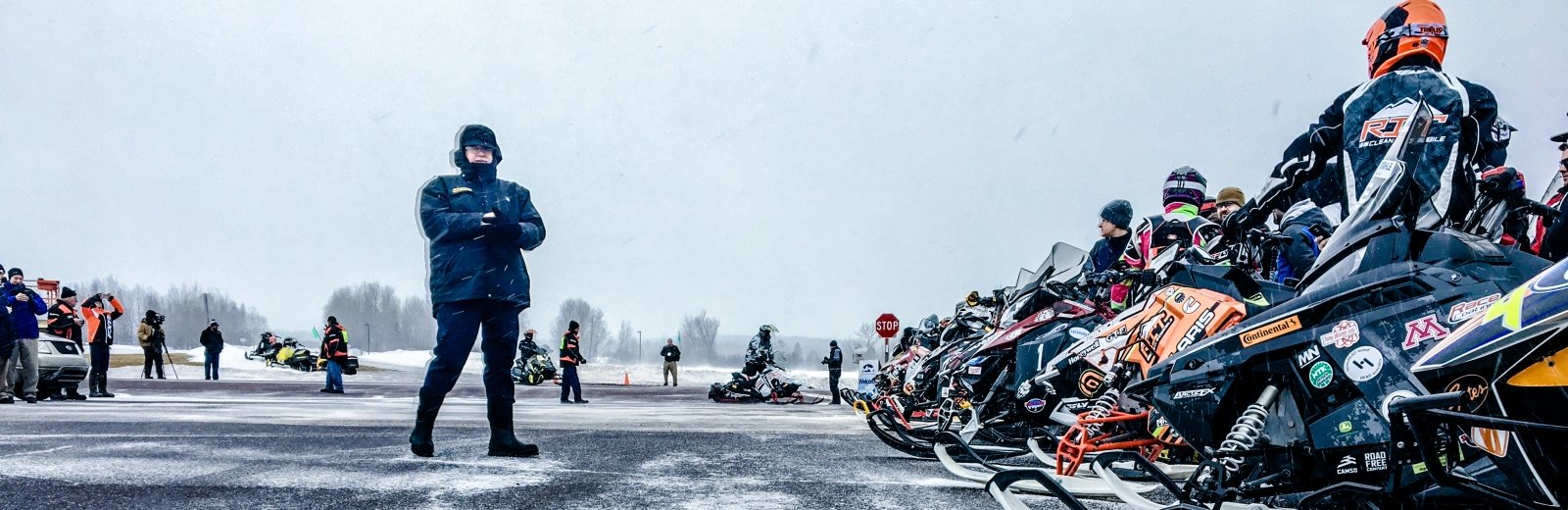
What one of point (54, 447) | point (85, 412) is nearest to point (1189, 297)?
point (54, 447)

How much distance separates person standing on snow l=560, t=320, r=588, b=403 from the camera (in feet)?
49.0

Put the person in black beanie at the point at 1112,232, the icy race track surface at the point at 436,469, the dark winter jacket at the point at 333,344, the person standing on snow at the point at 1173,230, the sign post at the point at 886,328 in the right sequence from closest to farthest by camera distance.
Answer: the icy race track surface at the point at 436,469
the person standing on snow at the point at 1173,230
the person in black beanie at the point at 1112,232
the dark winter jacket at the point at 333,344
the sign post at the point at 886,328

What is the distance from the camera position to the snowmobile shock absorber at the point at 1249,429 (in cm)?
271

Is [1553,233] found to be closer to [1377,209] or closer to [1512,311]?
[1377,209]

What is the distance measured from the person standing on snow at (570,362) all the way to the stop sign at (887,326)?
9627 millimetres

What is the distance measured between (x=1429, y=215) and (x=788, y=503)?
2.42 m

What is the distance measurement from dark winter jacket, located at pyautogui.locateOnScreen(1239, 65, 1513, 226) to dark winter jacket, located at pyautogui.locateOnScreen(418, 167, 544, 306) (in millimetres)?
3295

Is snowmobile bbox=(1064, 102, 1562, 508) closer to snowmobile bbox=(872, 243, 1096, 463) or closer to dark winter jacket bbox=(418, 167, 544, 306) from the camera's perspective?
snowmobile bbox=(872, 243, 1096, 463)

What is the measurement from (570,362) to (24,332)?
7.22 m

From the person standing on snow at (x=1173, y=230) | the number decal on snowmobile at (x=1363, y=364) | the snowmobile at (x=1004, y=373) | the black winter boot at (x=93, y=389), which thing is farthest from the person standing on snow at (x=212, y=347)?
the number decal on snowmobile at (x=1363, y=364)

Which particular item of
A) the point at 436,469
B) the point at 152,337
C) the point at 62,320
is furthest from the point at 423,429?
the point at 152,337

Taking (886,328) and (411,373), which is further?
(411,373)

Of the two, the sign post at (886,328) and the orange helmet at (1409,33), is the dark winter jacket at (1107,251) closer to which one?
the orange helmet at (1409,33)

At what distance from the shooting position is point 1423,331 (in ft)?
7.73
